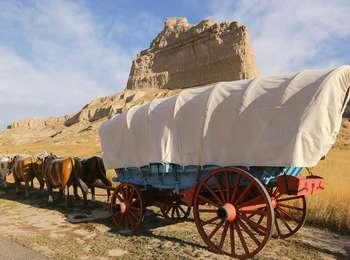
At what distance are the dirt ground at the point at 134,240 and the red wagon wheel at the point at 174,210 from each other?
22 cm

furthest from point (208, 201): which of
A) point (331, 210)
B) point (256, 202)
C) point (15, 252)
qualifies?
point (331, 210)

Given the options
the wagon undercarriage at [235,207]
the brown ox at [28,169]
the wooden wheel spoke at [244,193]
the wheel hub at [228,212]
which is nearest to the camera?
the wagon undercarriage at [235,207]

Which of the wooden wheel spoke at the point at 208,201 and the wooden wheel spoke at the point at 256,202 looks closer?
the wooden wheel spoke at the point at 256,202

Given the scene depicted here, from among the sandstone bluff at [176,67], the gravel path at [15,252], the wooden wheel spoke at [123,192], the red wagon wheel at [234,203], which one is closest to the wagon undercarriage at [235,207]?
the red wagon wheel at [234,203]

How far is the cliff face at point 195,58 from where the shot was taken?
122312 mm

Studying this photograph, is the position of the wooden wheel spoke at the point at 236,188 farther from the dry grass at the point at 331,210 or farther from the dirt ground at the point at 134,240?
the dry grass at the point at 331,210

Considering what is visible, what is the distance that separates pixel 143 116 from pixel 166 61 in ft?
451

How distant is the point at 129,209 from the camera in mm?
10781

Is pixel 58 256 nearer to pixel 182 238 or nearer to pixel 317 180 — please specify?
pixel 182 238

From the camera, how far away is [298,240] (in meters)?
9.38

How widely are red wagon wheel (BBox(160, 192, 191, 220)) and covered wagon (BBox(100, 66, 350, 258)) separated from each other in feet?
2.13

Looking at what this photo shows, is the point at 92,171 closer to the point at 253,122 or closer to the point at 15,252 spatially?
the point at 15,252

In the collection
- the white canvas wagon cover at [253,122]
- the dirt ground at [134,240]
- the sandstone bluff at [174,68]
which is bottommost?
the dirt ground at [134,240]

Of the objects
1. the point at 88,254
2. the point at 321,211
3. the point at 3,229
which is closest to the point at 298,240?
the point at 321,211
